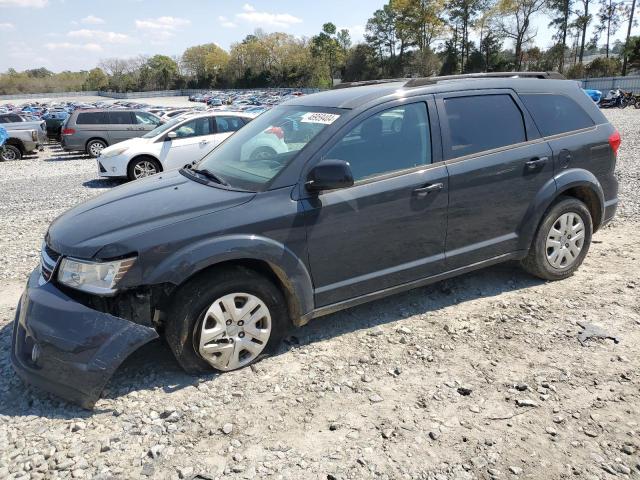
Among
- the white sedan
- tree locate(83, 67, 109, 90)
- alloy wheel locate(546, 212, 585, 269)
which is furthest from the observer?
tree locate(83, 67, 109, 90)

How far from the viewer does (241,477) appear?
2.48 metres

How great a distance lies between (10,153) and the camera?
56.9 ft

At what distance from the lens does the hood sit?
3008 mm

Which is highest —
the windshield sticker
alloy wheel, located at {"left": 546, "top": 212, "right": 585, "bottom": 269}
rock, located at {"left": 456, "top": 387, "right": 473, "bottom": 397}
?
the windshield sticker

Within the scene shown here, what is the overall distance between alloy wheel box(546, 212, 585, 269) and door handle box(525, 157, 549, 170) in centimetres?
56

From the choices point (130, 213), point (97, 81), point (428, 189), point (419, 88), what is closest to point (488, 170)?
point (428, 189)

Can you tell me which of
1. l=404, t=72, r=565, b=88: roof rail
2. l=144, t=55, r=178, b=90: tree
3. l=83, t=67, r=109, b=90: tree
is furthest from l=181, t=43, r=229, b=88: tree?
l=404, t=72, r=565, b=88: roof rail

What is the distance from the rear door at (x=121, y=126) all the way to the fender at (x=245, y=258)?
50.7ft

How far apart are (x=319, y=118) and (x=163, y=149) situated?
8.28 m

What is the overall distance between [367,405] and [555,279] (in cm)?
258

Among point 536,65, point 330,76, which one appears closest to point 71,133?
point 536,65

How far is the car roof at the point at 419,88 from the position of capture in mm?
3740

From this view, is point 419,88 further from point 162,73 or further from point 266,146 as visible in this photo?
point 162,73

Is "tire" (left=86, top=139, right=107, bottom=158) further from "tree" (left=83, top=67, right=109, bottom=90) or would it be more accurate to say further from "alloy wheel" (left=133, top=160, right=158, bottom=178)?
"tree" (left=83, top=67, right=109, bottom=90)
